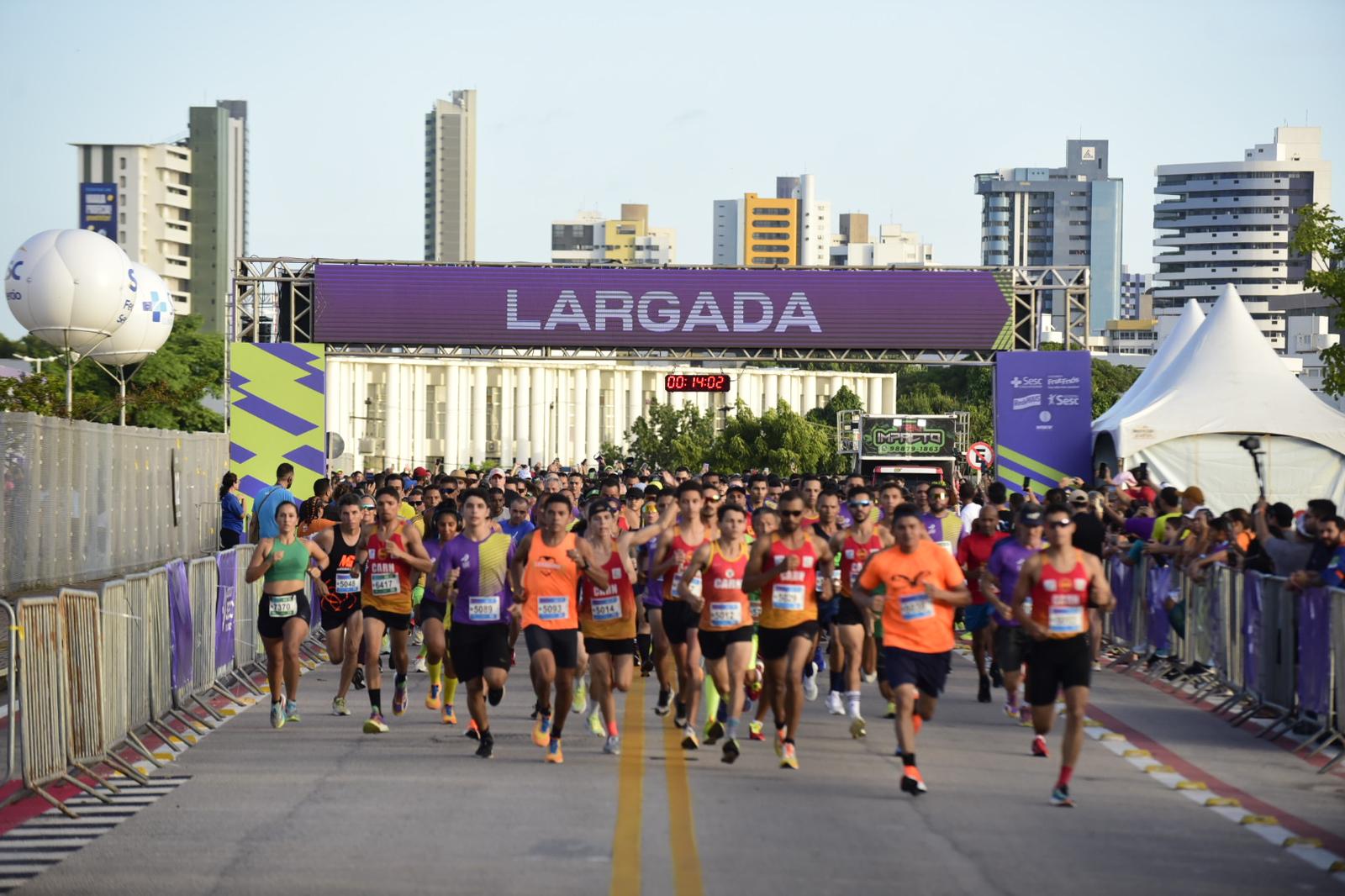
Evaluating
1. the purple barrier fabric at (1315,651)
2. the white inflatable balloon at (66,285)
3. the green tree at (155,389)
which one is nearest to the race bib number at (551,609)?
the purple barrier fabric at (1315,651)

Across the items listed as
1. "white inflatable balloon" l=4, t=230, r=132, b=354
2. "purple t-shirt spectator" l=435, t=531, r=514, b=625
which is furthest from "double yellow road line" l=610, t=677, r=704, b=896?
"white inflatable balloon" l=4, t=230, r=132, b=354

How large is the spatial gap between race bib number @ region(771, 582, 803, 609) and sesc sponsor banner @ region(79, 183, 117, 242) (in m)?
150

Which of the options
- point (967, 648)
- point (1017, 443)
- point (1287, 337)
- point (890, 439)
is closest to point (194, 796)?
point (967, 648)

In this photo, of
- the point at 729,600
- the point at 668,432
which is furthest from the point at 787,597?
the point at 668,432

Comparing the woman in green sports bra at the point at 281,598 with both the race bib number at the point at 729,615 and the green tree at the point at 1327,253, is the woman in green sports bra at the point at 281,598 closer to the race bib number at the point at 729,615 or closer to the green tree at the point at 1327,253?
the race bib number at the point at 729,615

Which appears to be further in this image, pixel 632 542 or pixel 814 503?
pixel 814 503

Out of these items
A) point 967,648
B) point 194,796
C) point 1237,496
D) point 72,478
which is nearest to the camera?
point 194,796

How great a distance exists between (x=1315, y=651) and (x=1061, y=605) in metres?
3.52

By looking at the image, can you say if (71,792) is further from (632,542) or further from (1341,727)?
(1341,727)

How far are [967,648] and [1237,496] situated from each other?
1465cm

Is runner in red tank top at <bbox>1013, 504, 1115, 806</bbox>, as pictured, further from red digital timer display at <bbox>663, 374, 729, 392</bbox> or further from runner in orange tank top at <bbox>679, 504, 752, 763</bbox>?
red digital timer display at <bbox>663, 374, 729, 392</bbox>

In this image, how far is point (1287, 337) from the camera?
15412 cm

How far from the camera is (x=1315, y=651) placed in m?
13.8

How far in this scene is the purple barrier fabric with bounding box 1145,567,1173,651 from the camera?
62.6 ft
